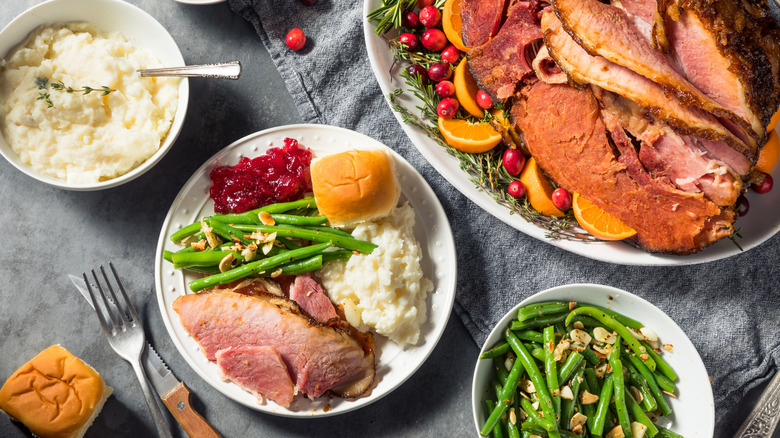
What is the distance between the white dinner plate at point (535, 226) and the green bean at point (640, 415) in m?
0.84

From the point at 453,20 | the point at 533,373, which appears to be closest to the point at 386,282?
the point at 533,373

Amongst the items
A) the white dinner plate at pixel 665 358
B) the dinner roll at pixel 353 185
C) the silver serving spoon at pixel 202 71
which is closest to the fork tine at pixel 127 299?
the silver serving spoon at pixel 202 71

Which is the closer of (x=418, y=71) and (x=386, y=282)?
(x=386, y=282)

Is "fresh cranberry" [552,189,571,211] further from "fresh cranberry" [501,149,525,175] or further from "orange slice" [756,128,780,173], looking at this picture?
"orange slice" [756,128,780,173]

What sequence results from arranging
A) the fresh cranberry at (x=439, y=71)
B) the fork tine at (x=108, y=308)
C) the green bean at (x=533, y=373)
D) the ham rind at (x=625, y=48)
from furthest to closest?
1. the fork tine at (x=108, y=308)
2. the fresh cranberry at (x=439, y=71)
3. the green bean at (x=533, y=373)
4. the ham rind at (x=625, y=48)

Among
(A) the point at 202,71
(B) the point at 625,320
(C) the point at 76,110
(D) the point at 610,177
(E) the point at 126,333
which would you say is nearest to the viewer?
(D) the point at 610,177

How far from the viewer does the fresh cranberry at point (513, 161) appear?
10.9 ft

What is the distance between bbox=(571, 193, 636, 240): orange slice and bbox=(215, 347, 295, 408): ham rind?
1986 mm

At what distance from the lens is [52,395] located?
329 centimetres

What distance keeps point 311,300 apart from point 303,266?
217mm

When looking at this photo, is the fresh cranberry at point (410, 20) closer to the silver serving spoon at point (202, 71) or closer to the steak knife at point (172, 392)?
the silver serving spoon at point (202, 71)

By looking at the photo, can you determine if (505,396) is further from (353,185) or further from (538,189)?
(353,185)

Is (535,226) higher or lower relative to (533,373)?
higher

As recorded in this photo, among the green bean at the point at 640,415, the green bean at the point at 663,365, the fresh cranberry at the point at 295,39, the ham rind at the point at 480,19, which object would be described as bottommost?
the green bean at the point at 640,415
